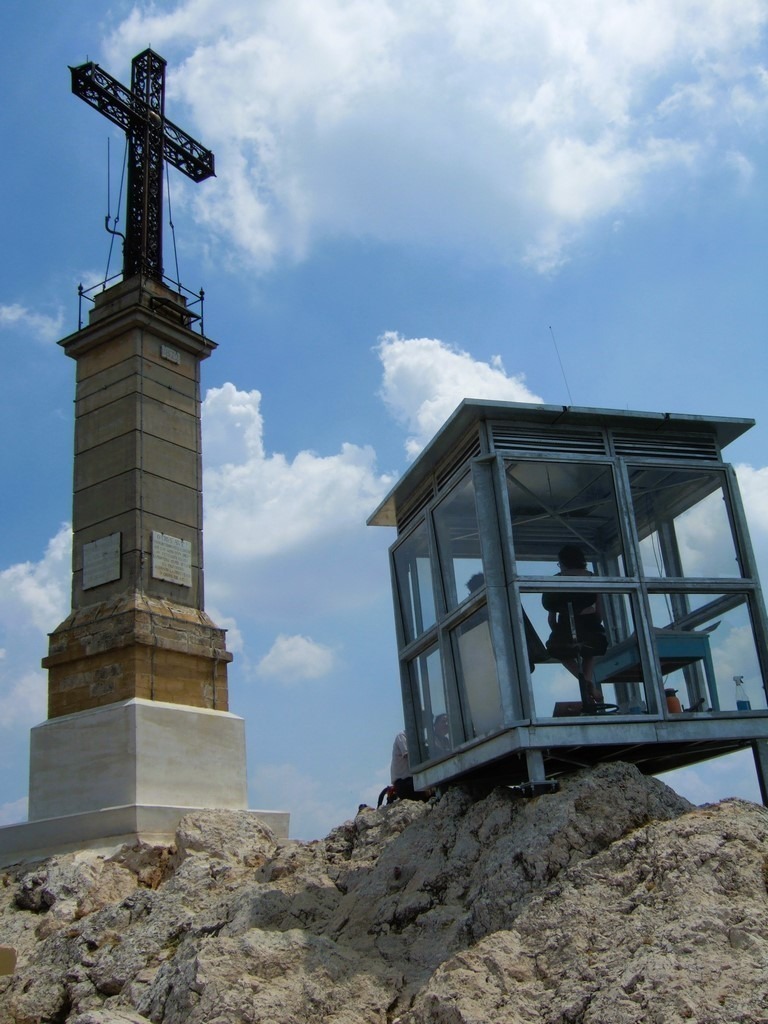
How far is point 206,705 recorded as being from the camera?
13.8 metres

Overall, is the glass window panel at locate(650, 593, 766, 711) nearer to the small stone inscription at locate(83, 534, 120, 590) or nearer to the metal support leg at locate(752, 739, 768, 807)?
the metal support leg at locate(752, 739, 768, 807)

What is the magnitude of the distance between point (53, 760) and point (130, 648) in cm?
161

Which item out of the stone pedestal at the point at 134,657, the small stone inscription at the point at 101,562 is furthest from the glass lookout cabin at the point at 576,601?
the small stone inscription at the point at 101,562

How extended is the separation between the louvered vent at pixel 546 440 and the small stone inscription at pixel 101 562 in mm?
7647

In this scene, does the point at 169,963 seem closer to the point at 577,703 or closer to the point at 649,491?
the point at 577,703

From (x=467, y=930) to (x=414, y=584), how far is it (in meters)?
3.28

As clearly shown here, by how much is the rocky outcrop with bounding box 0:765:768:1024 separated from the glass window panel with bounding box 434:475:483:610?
153cm

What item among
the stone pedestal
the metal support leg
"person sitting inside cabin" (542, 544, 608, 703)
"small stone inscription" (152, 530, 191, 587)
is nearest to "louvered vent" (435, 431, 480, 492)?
"person sitting inside cabin" (542, 544, 608, 703)

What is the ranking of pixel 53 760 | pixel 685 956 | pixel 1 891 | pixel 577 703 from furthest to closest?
pixel 53 760
pixel 1 891
pixel 577 703
pixel 685 956

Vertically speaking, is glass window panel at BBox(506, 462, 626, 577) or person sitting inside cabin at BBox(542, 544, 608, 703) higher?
glass window panel at BBox(506, 462, 626, 577)

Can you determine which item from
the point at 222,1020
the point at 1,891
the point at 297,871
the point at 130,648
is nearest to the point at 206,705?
the point at 130,648

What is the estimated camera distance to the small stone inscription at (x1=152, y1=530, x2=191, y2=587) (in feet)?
47.1

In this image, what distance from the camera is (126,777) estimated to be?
1221 cm

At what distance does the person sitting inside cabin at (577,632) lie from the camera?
7.62 metres
